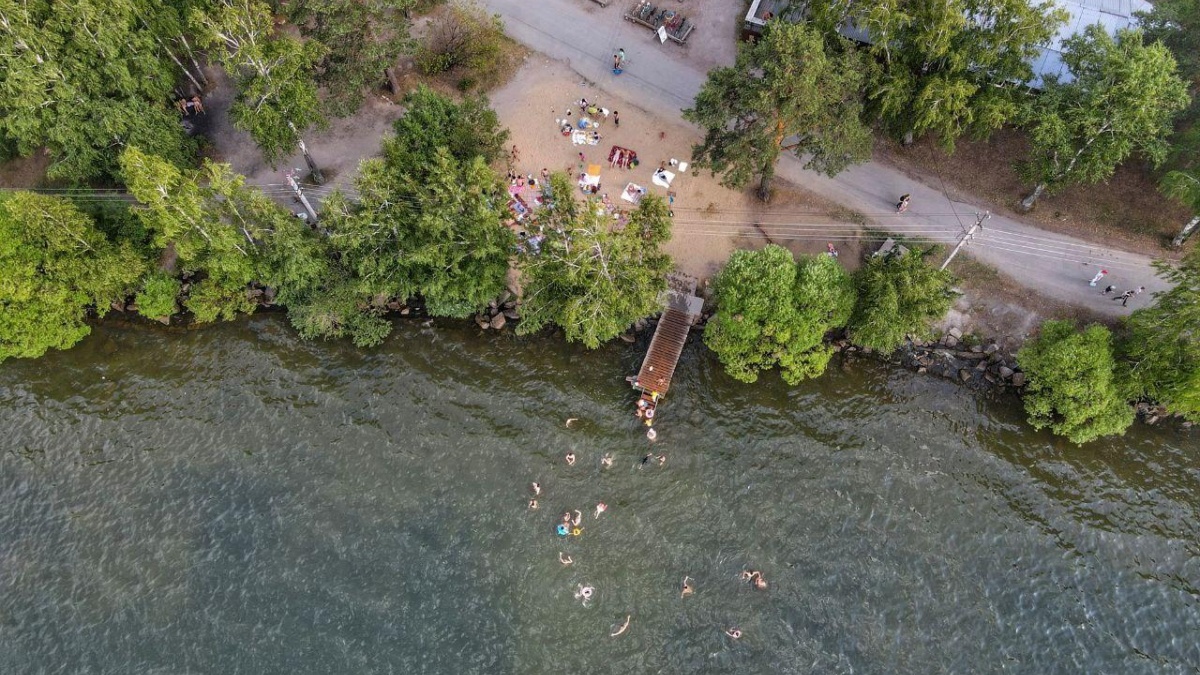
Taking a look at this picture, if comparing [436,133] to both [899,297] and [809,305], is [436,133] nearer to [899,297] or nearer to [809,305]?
[809,305]

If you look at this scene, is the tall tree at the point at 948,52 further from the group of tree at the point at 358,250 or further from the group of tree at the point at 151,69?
the group of tree at the point at 151,69

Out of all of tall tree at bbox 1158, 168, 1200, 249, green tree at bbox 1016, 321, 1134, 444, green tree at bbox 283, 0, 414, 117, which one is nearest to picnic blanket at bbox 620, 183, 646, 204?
green tree at bbox 283, 0, 414, 117

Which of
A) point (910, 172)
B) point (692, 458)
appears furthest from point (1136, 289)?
point (692, 458)

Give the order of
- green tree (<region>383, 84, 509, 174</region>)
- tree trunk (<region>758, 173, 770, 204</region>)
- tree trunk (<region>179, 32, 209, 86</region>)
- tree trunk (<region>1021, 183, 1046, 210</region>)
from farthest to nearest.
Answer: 1. tree trunk (<region>179, 32, 209, 86</region>)
2. tree trunk (<region>758, 173, 770, 204</region>)
3. tree trunk (<region>1021, 183, 1046, 210</region>)
4. green tree (<region>383, 84, 509, 174</region>)

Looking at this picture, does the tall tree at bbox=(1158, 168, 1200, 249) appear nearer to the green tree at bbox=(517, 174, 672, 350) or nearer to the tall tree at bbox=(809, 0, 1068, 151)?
the tall tree at bbox=(809, 0, 1068, 151)

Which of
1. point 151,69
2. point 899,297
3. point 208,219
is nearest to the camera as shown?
point 208,219

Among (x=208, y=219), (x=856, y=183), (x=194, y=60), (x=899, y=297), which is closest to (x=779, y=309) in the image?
(x=899, y=297)

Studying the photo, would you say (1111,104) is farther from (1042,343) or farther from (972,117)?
(1042,343)
